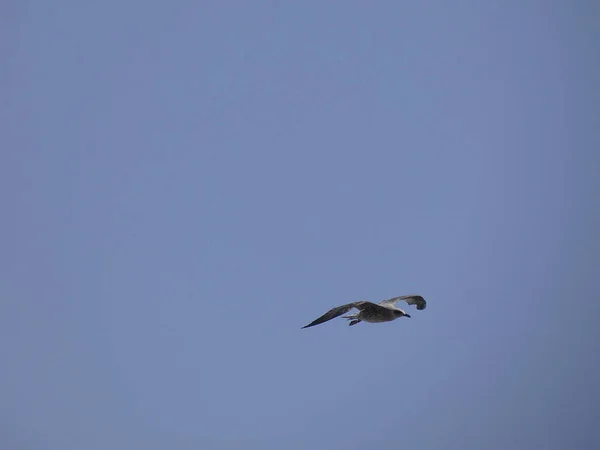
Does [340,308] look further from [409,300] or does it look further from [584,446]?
[584,446]

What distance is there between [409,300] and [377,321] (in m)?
3.54

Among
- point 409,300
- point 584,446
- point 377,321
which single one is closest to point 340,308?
point 377,321

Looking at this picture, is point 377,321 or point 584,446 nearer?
point 377,321

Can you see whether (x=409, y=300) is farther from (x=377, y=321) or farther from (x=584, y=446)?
(x=584, y=446)

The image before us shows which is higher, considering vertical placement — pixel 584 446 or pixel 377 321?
pixel 584 446

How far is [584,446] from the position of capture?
529 ft

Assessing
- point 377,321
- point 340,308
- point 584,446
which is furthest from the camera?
point 584,446

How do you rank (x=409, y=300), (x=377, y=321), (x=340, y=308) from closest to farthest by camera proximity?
(x=340, y=308)
(x=377, y=321)
(x=409, y=300)

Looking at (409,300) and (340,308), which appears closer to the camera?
(340,308)

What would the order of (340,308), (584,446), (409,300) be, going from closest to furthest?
(340,308) → (409,300) → (584,446)

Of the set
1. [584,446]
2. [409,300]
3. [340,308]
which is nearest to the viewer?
[340,308]

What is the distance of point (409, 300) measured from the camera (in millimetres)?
35062

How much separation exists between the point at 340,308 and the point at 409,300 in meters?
7.01

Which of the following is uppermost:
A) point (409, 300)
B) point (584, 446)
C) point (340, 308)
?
point (584, 446)
